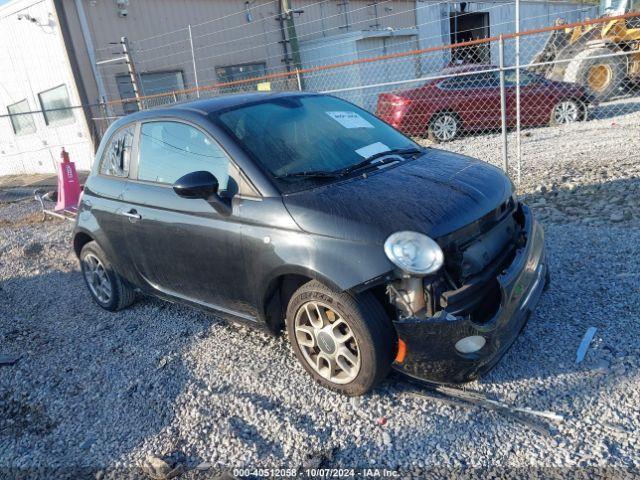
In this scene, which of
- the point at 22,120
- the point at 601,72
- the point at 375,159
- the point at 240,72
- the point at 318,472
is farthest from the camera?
the point at 22,120

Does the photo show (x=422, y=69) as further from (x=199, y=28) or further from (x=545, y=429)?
(x=545, y=429)

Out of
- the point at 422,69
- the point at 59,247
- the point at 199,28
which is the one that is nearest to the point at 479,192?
the point at 59,247

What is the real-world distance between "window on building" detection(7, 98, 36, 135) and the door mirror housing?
15.0 metres

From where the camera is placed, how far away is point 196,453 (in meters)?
2.81

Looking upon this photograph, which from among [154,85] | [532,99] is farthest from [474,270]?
[154,85]

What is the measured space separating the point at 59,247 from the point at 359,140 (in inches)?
204

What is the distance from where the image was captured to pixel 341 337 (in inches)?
115

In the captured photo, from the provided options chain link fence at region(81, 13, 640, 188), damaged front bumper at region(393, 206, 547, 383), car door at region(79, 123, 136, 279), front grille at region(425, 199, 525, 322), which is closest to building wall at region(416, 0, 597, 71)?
chain link fence at region(81, 13, 640, 188)

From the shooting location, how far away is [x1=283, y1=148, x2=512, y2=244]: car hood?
8.97 feet

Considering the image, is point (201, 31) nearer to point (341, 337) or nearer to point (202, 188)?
point (202, 188)

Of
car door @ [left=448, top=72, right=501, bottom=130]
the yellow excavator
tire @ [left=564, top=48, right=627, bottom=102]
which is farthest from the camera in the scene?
the yellow excavator

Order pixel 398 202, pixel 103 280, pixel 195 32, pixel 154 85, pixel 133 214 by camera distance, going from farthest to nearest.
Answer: pixel 195 32
pixel 154 85
pixel 103 280
pixel 133 214
pixel 398 202

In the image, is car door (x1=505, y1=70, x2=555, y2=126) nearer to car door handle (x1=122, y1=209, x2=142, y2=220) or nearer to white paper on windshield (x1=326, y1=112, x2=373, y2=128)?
white paper on windshield (x1=326, y1=112, x2=373, y2=128)

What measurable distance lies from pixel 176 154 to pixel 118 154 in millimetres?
879
